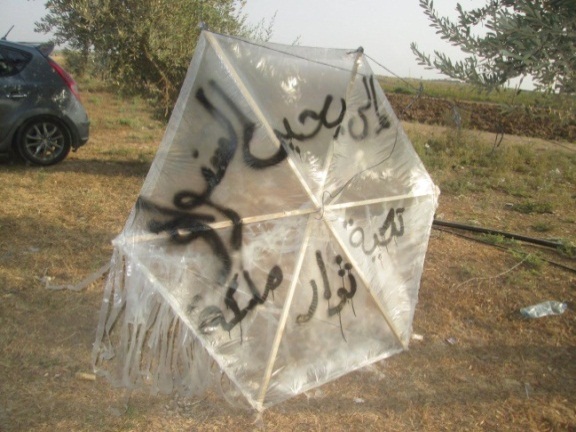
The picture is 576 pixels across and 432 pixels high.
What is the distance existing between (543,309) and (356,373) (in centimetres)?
194

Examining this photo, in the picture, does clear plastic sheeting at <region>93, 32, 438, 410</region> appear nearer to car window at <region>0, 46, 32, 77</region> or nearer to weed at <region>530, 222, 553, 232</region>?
weed at <region>530, 222, 553, 232</region>

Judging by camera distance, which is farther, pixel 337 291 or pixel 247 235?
pixel 337 291

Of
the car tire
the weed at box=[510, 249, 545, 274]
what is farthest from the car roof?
the weed at box=[510, 249, 545, 274]

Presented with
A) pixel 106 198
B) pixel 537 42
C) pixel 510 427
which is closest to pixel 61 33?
pixel 106 198

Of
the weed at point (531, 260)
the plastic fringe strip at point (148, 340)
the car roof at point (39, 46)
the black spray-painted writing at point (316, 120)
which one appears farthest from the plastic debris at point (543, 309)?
the car roof at point (39, 46)

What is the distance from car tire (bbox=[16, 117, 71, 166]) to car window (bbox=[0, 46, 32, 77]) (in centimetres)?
70

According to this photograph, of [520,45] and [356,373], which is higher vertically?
[520,45]

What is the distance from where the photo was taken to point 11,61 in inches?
284

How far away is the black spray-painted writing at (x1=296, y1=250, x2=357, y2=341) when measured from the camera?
3.24m

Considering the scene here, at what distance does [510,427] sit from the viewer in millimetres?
3121

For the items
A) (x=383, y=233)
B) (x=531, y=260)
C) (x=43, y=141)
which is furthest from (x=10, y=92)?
(x=531, y=260)

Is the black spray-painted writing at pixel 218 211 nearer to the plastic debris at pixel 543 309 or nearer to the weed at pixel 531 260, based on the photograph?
the plastic debris at pixel 543 309

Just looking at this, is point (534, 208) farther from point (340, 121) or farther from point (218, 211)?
point (218, 211)

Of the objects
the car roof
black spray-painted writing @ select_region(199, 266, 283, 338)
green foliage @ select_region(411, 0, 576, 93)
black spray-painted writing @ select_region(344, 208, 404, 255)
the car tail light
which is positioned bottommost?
black spray-painted writing @ select_region(199, 266, 283, 338)
